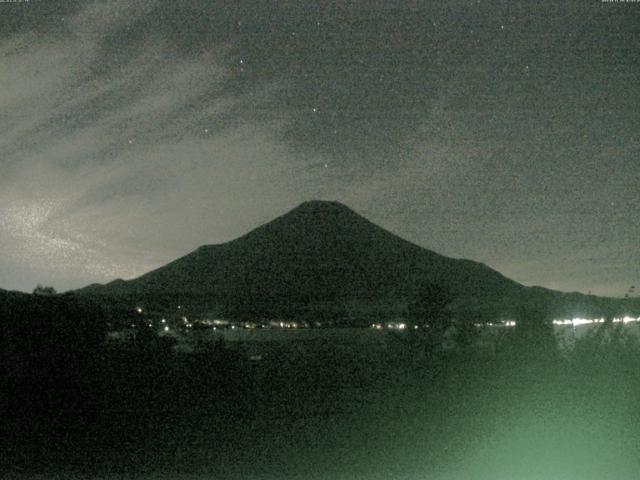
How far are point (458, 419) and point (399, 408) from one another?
49.6 inches

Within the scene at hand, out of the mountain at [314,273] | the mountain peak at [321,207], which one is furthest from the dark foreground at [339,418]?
the mountain peak at [321,207]

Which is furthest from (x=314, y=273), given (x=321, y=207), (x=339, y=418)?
(x=339, y=418)

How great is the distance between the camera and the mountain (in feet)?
195

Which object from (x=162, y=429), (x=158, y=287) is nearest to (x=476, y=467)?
(x=162, y=429)

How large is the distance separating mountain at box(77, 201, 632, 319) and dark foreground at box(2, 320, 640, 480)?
29868 millimetres

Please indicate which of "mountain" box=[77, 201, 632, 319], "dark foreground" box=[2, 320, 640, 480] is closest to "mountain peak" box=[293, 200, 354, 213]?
"mountain" box=[77, 201, 632, 319]

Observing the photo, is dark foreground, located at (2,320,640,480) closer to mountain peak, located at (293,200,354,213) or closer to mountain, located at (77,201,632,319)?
mountain, located at (77,201,632,319)

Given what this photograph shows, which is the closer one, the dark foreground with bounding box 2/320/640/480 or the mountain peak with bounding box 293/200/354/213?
the dark foreground with bounding box 2/320/640/480

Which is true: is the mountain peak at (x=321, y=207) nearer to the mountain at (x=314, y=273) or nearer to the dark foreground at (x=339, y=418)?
the mountain at (x=314, y=273)

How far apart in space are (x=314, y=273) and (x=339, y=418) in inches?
2478

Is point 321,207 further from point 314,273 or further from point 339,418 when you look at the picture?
point 339,418

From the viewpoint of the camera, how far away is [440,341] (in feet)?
59.6

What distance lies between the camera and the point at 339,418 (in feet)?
45.5

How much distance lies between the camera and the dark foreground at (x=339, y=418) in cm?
1089
